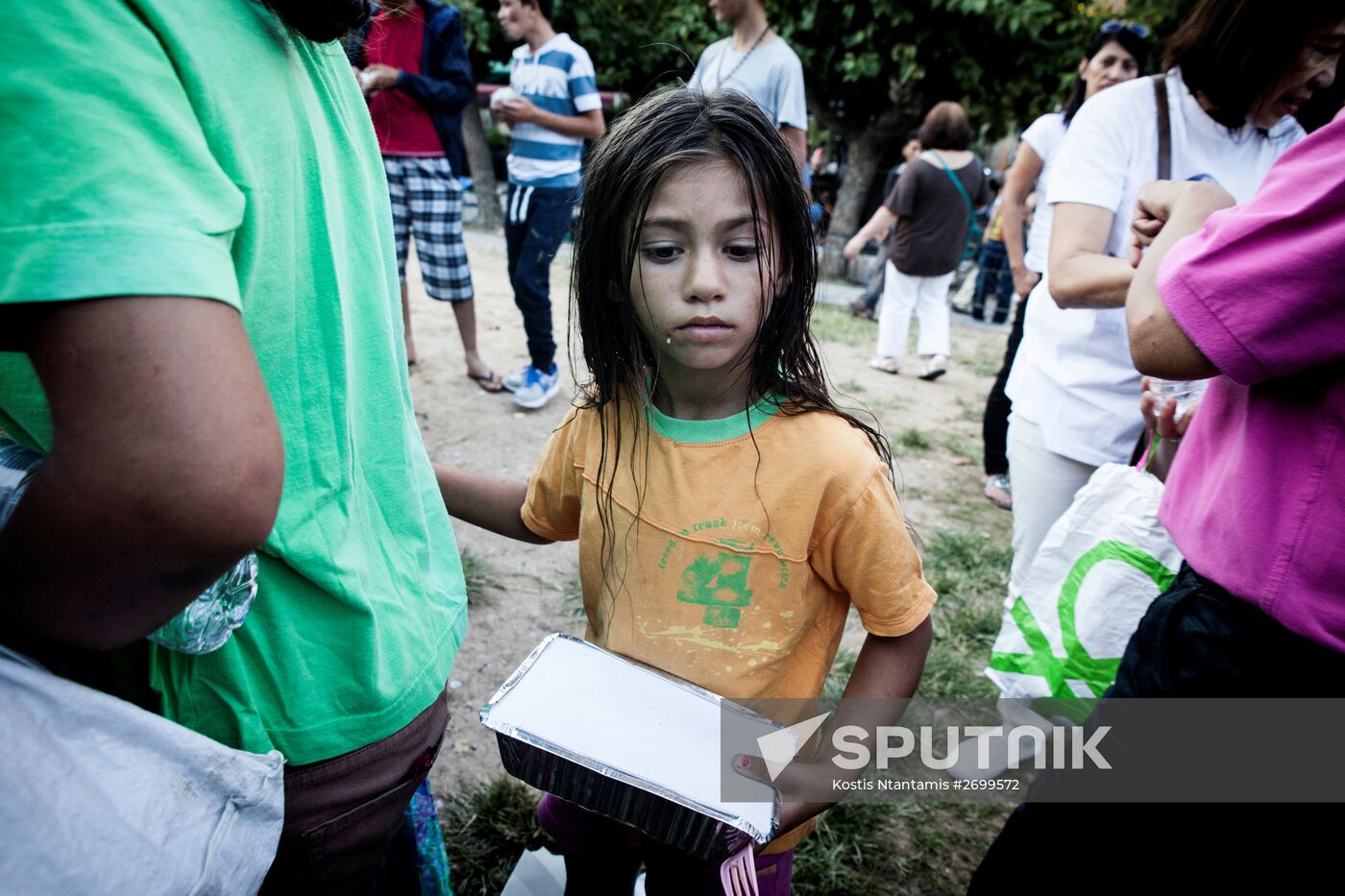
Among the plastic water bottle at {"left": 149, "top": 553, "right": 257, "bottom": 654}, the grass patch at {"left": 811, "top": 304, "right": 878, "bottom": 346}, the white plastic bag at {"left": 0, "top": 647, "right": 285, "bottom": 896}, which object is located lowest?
the grass patch at {"left": 811, "top": 304, "right": 878, "bottom": 346}

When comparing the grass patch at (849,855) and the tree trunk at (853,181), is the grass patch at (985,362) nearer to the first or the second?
the tree trunk at (853,181)

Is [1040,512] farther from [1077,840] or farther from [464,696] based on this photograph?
[464,696]

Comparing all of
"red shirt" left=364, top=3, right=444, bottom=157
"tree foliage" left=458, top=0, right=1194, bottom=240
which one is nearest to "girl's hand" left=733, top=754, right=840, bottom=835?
"red shirt" left=364, top=3, right=444, bottom=157

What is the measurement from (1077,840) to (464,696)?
5.64 ft

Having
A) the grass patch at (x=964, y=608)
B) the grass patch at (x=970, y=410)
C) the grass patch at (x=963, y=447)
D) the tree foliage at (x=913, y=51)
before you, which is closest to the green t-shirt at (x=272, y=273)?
the grass patch at (x=964, y=608)

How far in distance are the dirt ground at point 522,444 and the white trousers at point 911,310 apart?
279 millimetres

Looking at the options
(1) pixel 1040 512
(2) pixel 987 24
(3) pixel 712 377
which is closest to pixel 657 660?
(3) pixel 712 377

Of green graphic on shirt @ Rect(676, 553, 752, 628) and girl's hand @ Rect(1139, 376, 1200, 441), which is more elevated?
girl's hand @ Rect(1139, 376, 1200, 441)

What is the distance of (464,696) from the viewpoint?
7.77ft

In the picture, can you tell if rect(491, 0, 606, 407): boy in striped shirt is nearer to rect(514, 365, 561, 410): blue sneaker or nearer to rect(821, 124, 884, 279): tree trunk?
rect(514, 365, 561, 410): blue sneaker

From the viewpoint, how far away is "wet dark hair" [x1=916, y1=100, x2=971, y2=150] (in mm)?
6223

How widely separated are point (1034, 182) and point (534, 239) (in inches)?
104

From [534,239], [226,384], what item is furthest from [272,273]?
[534,239]

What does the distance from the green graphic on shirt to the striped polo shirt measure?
3.39 metres
